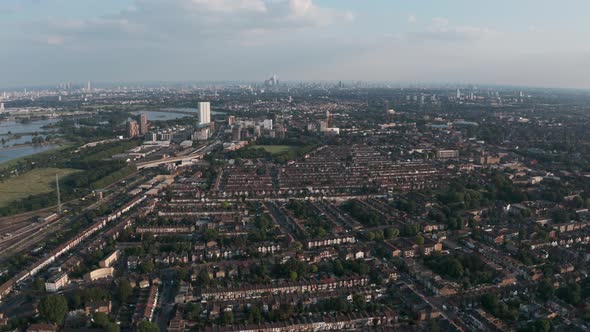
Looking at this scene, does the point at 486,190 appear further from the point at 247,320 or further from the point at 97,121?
the point at 97,121

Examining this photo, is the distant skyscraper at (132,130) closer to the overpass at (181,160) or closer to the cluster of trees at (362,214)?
the overpass at (181,160)

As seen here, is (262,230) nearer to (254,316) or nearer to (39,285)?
(254,316)

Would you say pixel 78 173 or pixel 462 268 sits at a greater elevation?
pixel 78 173

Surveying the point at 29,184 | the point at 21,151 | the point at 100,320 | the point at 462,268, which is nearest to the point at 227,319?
the point at 100,320

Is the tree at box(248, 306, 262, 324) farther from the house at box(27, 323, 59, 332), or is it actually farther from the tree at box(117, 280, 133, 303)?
the house at box(27, 323, 59, 332)

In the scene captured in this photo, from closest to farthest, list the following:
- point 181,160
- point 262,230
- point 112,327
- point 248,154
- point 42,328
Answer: point 112,327
point 42,328
point 262,230
point 181,160
point 248,154

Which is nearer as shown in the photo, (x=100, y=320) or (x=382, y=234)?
(x=100, y=320)

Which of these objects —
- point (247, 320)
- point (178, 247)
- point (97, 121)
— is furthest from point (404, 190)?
point (97, 121)
